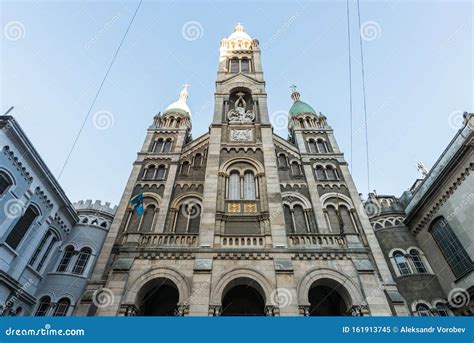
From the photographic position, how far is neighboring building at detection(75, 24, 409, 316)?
12641 millimetres

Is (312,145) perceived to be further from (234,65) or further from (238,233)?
(238,233)

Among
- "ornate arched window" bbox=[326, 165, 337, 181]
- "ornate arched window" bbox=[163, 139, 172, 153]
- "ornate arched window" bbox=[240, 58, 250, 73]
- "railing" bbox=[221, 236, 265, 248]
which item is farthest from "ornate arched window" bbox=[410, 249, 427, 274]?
"ornate arched window" bbox=[240, 58, 250, 73]

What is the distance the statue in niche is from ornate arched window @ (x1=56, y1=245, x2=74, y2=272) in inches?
625

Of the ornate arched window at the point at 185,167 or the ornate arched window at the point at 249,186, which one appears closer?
the ornate arched window at the point at 249,186

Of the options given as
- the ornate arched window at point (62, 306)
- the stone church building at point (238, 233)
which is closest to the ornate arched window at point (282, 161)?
the stone church building at point (238, 233)

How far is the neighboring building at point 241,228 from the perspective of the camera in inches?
498

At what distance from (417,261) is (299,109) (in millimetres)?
17239

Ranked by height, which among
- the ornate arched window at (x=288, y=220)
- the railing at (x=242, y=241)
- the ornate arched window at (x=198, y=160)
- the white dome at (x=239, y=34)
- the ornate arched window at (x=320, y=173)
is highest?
the white dome at (x=239, y=34)

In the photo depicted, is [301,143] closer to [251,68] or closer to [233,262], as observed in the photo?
[251,68]

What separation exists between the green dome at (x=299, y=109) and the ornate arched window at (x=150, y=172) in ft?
50.0

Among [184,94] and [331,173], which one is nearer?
[331,173]

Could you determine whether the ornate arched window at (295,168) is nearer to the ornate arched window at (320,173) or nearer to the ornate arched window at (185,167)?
the ornate arched window at (320,173)

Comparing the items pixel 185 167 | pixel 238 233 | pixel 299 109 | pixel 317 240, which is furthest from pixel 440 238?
pixel 185 167

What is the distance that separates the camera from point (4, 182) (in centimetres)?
1464
